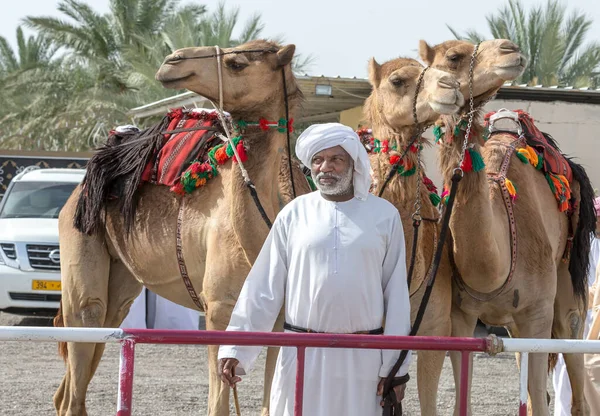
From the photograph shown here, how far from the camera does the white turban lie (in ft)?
14.4

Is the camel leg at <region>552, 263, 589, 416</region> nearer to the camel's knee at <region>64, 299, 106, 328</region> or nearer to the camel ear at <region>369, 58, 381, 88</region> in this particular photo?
the camel ear at <region>369, 58, 381, 88</region>

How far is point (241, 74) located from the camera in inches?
221

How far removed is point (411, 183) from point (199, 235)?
135 cm

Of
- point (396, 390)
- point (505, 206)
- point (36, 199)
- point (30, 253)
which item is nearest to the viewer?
point (396, 390)

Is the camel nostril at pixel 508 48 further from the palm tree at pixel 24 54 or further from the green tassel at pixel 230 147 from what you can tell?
the palm tree at pixel 24 54

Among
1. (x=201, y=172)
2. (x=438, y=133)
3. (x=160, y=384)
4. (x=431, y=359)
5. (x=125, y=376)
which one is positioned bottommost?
(x=160, y=384)

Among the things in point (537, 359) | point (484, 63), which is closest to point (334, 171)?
point (484, 63)

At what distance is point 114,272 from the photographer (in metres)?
7.17

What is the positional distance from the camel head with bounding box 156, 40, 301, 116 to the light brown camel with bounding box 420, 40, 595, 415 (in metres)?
0.92

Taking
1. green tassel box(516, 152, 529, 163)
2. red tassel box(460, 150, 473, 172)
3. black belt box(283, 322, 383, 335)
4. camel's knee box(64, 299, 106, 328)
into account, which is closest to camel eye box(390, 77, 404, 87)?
red tassel box(460, 150, 473, 172)

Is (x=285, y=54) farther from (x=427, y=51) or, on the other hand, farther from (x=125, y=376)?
(x=125, y=376)

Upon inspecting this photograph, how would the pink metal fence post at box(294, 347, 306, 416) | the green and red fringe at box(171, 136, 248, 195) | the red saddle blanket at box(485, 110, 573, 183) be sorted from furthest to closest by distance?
the red saddle blanket at box(485, 110, 573, 183) < the green and red fringe at box(171, 136, 248, 195) < the pink metal fence post at box(294, 347, 306, 416)

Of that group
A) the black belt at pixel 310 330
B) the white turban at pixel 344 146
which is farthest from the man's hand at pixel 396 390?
the white turban at pixel 344 146

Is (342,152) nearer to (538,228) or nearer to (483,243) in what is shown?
(483,243)
